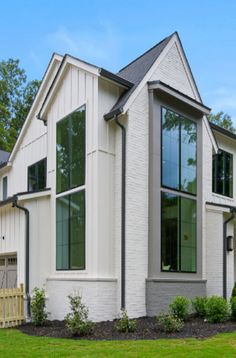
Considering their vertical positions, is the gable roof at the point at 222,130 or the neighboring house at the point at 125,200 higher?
the gable roof at the point at 222,130

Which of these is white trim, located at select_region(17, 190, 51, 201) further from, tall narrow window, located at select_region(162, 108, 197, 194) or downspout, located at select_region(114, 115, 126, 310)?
tall narrow window, located at select_region(162, 108, 197, 194)

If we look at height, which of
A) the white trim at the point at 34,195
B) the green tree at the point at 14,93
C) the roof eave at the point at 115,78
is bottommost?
the white trim at the point at 34,195

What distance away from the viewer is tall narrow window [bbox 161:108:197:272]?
12.2 m

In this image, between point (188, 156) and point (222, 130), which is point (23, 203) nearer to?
point (188, 156)

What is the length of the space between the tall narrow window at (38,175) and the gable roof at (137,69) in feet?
15.0

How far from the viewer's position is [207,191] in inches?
579

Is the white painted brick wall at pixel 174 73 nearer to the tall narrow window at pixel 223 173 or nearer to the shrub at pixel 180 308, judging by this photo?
the tall narrow window at pixel 223 173

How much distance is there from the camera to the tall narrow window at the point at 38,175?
16.5 metres

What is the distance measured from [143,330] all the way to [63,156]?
5.64 metres

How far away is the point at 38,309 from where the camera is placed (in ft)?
38.0

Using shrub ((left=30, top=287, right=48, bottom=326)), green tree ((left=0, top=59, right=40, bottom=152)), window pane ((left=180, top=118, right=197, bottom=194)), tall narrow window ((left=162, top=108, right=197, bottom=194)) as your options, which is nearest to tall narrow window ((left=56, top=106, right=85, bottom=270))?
shrub ((left=30, top=287, right=48, bottom=326))

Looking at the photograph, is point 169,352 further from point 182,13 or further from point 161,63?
point 182,13

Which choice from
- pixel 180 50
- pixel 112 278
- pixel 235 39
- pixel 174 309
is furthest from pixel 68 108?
pixel 235 39

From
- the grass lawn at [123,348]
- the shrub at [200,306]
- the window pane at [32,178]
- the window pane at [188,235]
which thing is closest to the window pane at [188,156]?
the window pane at [188,235]
